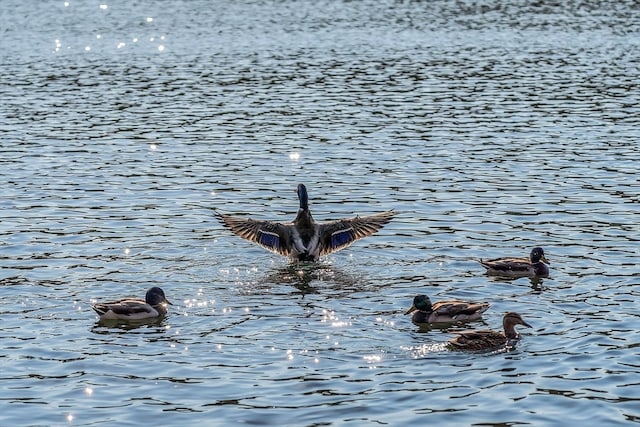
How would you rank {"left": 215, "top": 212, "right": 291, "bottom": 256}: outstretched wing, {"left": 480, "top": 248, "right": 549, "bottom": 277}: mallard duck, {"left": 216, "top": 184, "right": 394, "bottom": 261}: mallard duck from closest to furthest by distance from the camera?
{"left": 480, "top": 248, "right": 549, "bottom": 277}: mallard duck, {"left": 216, "top": 184, "right": 394, "bottom": 261}: mallard duck, {"left": 215, "top": 212, "right": 291, "bottom": 256}: outstretched wing

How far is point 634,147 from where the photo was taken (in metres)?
42.5

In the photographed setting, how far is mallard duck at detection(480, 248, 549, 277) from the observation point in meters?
27.5

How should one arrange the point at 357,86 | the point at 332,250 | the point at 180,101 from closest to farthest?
the point at 332,250 → the point at 180,101 → the point at 357,86

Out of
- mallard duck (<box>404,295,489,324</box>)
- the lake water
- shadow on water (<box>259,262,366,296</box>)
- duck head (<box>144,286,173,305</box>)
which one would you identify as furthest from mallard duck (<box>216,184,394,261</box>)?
mallard duck (<box>404,295,489,324</box>)

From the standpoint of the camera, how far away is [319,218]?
34531 millimetres

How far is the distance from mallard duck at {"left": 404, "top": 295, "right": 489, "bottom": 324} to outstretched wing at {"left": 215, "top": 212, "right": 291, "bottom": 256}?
6581 millimetres

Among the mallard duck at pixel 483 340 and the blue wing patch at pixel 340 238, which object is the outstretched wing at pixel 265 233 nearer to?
the blue wing patch at pixel 340 238

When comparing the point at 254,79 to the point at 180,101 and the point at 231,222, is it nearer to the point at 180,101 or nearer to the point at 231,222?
the point at 180,101

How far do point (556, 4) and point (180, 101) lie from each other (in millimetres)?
44728

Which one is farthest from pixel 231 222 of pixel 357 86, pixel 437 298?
pixel 357 86

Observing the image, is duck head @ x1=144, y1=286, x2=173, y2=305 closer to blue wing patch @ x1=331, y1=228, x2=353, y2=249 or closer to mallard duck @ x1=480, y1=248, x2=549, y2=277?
blue wing patch @ x1=331, y1=228, x2=353, y2=249

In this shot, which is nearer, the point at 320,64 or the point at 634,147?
the point at 634,147

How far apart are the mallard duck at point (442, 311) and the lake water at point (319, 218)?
0.33 meters

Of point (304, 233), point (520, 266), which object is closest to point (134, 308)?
point (304, 233)
